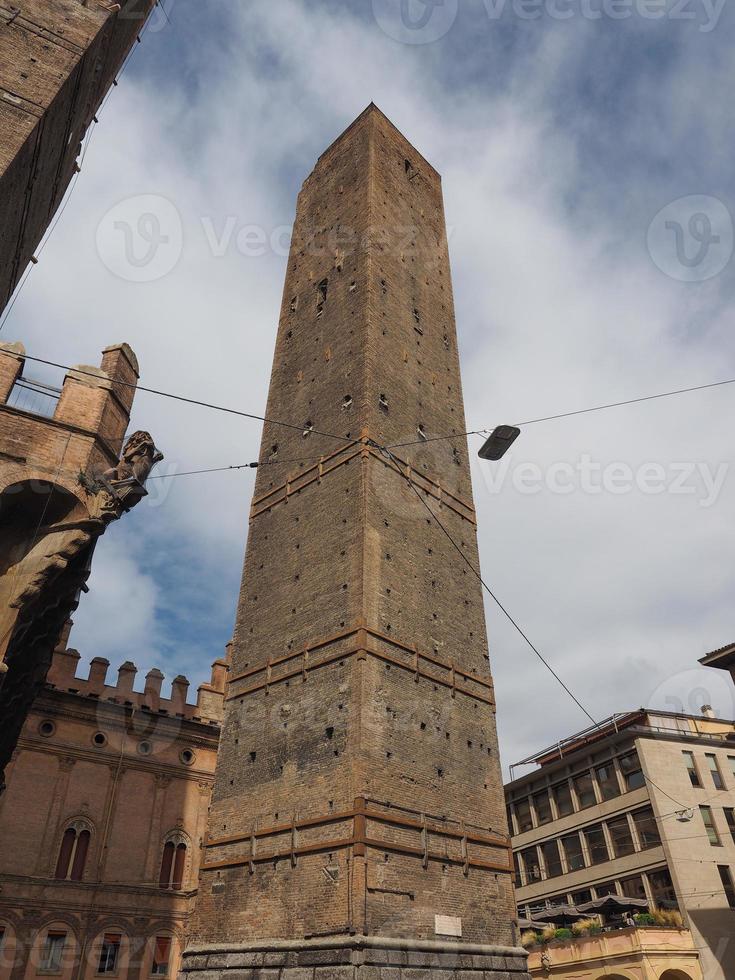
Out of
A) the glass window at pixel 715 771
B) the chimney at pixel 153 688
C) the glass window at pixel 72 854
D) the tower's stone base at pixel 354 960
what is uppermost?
the chimney at pixel 153 688

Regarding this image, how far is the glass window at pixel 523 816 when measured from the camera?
107 ft

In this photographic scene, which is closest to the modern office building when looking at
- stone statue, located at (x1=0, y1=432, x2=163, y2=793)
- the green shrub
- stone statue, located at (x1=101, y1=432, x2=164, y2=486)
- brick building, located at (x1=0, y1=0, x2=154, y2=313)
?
the green shrub

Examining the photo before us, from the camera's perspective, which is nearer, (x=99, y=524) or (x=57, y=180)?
(x=99, y=524)

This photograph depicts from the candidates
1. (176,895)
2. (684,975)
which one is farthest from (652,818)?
(176,895)

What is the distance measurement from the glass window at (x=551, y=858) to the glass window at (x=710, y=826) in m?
6.91

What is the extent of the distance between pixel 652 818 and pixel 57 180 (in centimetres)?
2685

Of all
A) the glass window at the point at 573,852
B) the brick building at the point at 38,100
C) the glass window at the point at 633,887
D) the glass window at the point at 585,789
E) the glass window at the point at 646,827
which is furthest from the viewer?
the glass window at the point at 585,789

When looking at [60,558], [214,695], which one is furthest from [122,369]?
[214,695]

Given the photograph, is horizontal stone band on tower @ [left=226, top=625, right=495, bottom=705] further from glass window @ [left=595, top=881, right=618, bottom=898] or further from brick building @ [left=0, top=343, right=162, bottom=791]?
glass window @ [left=595, top=881, right=618, bottom=898]

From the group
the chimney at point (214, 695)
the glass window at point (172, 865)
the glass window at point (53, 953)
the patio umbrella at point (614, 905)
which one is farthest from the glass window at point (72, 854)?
the patio umbrella at point (614, 905)

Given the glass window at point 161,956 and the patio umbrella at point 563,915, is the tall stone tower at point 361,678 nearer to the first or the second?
the glass window at point 161,956

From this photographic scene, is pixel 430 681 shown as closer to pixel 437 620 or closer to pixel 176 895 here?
pixel 437 620

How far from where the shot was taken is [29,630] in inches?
454

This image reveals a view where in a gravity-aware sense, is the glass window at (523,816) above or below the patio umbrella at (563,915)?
above
